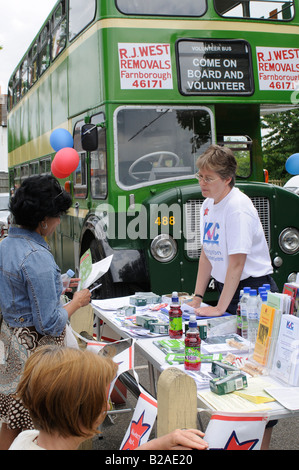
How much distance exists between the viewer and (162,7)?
5539mm

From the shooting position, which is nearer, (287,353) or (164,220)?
(287,353)

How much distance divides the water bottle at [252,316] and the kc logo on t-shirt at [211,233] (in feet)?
1.82

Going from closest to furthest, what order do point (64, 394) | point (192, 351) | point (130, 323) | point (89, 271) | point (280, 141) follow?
point (64, 394) → point (192, 351) → point (89, 271) → point (130, 323) → point (280, 141)

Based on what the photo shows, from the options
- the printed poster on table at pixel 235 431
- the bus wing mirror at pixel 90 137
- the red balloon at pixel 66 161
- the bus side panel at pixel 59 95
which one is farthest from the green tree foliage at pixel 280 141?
the printed poster on table at pixel 235 431

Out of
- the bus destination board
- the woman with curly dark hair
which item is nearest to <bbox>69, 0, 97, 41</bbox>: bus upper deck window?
the bus destination board

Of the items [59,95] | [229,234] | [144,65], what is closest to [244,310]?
[229,234]

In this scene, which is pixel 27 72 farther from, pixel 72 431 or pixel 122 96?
pixel 72 431

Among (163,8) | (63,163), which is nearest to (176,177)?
(63,163)

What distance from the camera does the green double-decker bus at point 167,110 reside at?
530 cm

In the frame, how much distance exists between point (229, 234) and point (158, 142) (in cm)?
260

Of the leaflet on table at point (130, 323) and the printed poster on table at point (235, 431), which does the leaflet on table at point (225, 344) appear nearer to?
the leaflet on table at point (130, 323)

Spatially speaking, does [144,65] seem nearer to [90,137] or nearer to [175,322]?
[90,137]

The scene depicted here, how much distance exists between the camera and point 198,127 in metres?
5.66
